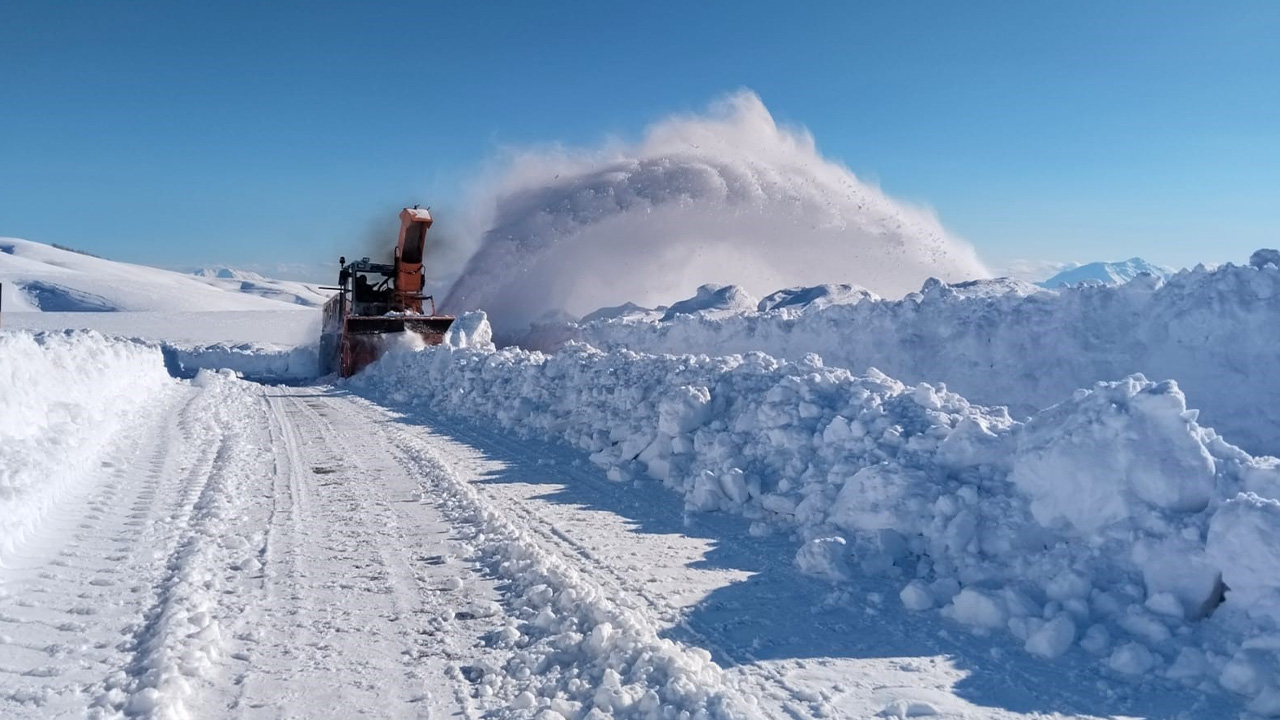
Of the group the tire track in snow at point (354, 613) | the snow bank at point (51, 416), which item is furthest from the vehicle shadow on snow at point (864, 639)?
the snow bank at point (51, 416)

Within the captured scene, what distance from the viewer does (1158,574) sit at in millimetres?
3807

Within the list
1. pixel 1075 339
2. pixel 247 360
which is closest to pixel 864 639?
pixel 1075 339

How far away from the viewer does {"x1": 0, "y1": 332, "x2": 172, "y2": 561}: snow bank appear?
534 centimetres

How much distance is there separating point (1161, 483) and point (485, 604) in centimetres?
348

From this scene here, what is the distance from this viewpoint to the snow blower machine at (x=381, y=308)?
18125 millimetres

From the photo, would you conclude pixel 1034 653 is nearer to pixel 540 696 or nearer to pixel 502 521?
pixel 540 696

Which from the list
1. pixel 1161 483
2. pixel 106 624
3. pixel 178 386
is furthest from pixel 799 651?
pixel 178 386

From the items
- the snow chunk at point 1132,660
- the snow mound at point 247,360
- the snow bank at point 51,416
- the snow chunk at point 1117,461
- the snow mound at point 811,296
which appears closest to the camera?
the snow chunk at point 1132,660

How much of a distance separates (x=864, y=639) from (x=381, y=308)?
17907 mm

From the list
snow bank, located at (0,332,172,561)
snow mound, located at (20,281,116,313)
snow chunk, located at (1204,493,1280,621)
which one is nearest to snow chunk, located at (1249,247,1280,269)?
snow chunk, located at (1204,493,1280,621)

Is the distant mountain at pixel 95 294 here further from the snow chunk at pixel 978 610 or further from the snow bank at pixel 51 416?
the snow chunk at pixel 978 610

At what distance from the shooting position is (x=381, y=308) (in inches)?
784

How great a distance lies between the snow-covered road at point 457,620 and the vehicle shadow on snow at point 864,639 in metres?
0.01

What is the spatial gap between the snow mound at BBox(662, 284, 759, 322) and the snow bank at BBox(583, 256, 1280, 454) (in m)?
6.39
